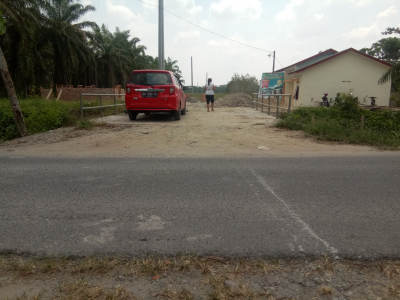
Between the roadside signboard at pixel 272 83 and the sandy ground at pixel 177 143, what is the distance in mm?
16787

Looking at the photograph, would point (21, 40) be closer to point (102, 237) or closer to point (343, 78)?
point (343, 78)

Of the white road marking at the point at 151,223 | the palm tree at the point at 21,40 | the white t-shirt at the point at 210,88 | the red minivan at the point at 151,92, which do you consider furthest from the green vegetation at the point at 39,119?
the palm tree at the point at 21,40

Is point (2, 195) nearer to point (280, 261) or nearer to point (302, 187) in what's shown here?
point (280, 261)

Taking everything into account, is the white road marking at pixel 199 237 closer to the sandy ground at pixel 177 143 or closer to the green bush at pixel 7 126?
the sandy ground at pixel 177 143

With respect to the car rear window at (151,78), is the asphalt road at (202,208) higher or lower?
lower

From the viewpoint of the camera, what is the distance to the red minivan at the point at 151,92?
427 inches

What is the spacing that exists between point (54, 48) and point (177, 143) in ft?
92.8

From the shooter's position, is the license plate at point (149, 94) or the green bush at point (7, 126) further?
the green bush at point (7, 126)

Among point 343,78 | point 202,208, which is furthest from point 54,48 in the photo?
point 202,208

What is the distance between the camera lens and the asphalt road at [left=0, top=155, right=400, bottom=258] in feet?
9.14

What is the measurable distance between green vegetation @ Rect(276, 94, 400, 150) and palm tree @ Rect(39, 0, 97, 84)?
25.6 metres

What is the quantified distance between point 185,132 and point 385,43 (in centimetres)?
3988

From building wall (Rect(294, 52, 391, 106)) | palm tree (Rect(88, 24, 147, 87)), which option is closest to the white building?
building wall (Rect(294, 52, 391, 106))

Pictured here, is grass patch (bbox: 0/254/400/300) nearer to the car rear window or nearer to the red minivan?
the red minivan
